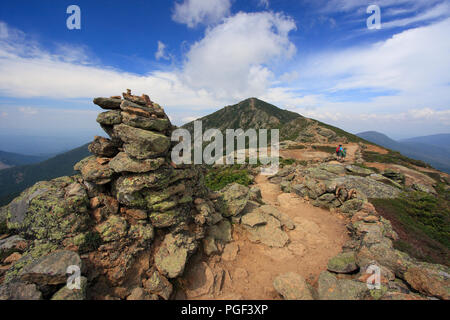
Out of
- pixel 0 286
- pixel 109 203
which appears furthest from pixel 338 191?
pixel 0 286

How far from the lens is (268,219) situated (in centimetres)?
1498

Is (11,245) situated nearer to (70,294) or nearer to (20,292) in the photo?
(20,292)

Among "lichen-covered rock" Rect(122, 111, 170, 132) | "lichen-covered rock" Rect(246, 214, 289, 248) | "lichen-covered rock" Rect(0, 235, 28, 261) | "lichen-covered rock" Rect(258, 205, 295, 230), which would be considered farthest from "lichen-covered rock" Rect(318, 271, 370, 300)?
"lichen-covered rock" Rect(0, 235, 28, 261)

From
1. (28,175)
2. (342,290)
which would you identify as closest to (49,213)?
(342,290)

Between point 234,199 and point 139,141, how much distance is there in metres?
8.72

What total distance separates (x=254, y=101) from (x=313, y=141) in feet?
310

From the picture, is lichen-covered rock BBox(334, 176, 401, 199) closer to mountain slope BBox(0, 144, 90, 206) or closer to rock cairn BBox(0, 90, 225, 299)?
rock cairn BBox(0, 90, 225, 299)

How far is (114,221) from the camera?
950 centimetres

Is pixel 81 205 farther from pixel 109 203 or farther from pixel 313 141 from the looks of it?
pixel 313 141

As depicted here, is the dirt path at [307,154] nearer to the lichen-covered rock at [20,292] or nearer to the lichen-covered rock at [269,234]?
the lichen-covered rock at [269,234]

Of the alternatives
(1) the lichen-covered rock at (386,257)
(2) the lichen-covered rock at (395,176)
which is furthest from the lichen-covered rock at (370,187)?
(1) the lichen-covered rock at (386,257)

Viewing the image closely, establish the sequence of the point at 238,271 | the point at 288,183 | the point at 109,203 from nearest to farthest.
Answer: the point at 109,203 → the point at 238,271 → the point at 288,183

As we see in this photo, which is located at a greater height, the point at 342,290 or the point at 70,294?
the point at 70,294

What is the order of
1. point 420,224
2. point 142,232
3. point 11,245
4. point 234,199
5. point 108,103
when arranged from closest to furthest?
1. point 11,245
2. point 142,232
3. point 108,103
4. point 234,199
5. point 420,224
